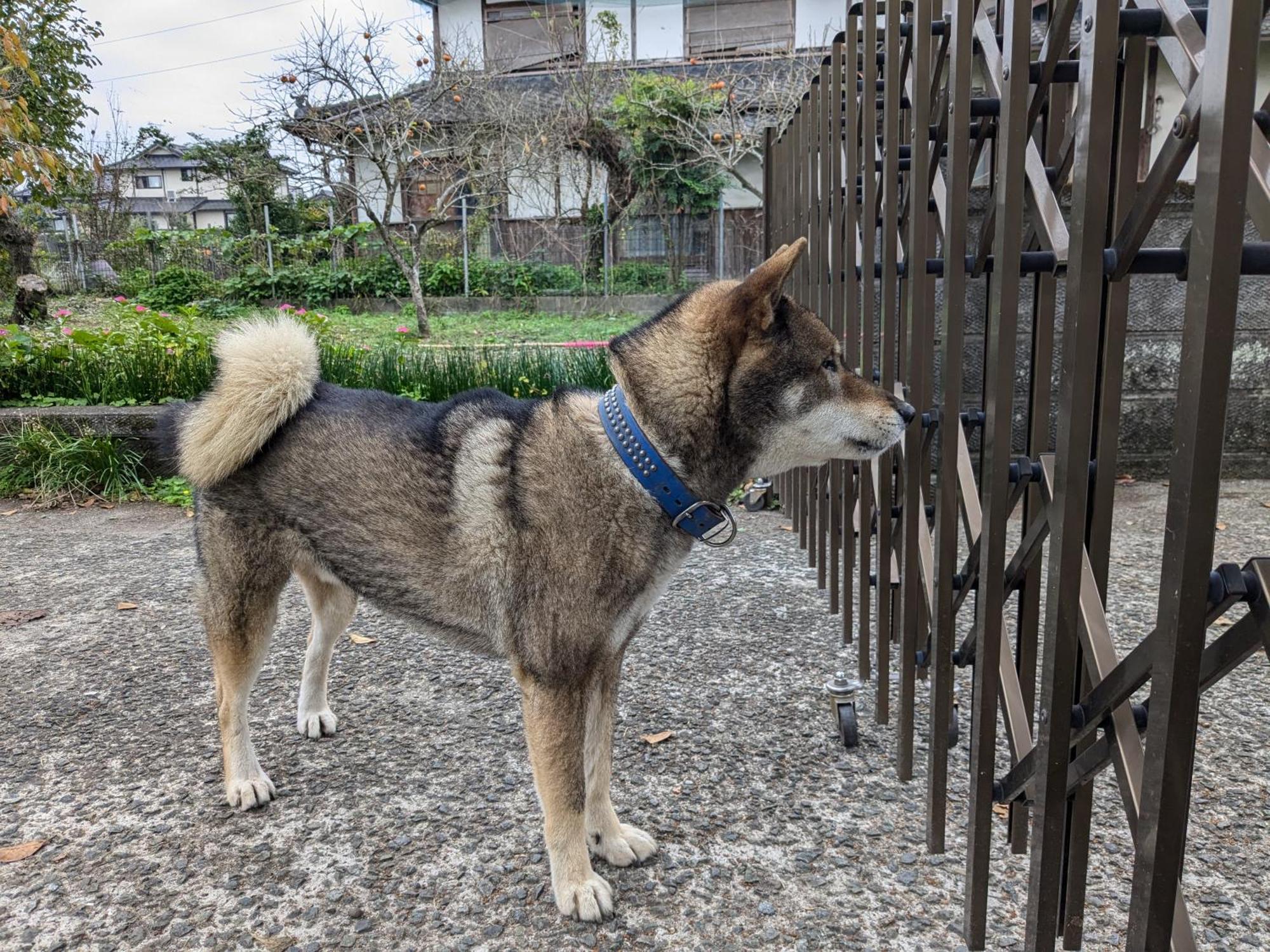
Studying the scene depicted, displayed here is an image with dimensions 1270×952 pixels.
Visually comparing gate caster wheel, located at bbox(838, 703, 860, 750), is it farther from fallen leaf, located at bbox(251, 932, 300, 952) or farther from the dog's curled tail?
the dog's curled tail

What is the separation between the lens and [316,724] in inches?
119

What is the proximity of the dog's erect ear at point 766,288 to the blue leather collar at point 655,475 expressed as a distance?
0.41 m

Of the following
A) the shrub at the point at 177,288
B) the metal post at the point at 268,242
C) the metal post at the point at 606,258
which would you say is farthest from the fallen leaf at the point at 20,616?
the metal post at the point at 268,242

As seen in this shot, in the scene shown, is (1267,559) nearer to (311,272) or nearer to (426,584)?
(426,584)

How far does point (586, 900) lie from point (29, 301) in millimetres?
11421

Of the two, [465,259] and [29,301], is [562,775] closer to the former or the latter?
[29,301]

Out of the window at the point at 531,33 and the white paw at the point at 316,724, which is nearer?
the white paw at the point at 316,724

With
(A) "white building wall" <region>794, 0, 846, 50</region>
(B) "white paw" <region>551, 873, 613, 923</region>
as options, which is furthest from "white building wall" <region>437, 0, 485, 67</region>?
(B) "white paw" <region>551, 873, 613, 923</region>

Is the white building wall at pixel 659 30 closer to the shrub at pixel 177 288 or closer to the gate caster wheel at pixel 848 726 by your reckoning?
the shrub at pixel 177 288

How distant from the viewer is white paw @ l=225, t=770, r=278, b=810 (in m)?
2.58

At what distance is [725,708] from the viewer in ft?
10.1

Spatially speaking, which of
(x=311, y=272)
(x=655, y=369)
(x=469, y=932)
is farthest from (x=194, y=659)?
(x=311, y=272)

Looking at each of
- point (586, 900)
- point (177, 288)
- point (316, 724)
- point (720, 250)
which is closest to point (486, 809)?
point (586, 900)

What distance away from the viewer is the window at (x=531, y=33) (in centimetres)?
1819
